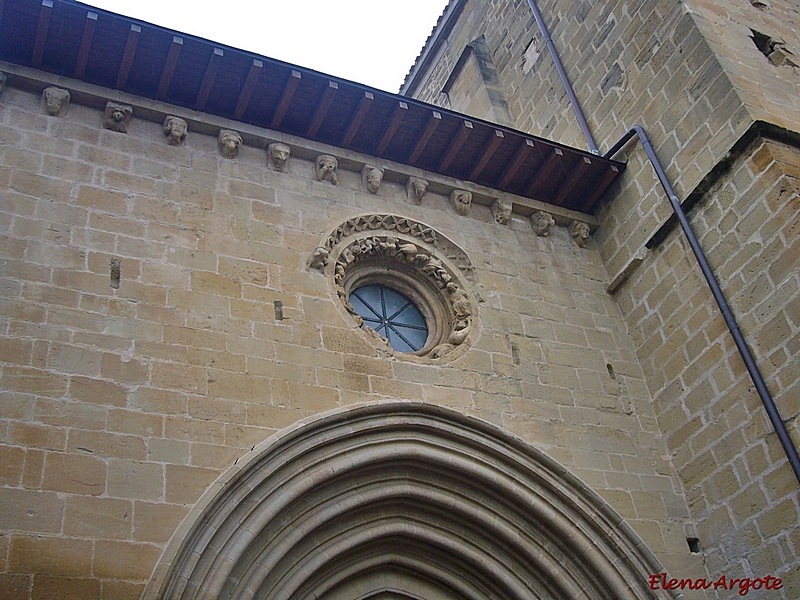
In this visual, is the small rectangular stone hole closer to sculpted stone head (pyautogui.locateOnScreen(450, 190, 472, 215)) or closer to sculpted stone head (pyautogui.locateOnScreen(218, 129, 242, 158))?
sculpted stone head (pyautogui.locateOnScreen(450, 190, 472, 215))

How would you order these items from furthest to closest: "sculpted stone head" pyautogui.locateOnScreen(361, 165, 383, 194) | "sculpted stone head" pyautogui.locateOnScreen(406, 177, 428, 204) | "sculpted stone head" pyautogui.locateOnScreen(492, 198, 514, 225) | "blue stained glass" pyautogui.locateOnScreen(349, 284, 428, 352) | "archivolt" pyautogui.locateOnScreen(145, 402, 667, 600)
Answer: "sculpted stone head" pyautogui.locateOnScreen(492, 198, 514, 225) → "sculpted stone head" pyautogui.locateOnScreen(406, 177, 428, 204) → "sculpted stone head" pyautogui.locateOnScreen(361, 165, 383, 194) → "blue stained glass" pyautogui.locateOnScreen(349, 284, 428, 352) → "archivolt" pyautogui.locateOnScreen(145, 402, 667, 600)

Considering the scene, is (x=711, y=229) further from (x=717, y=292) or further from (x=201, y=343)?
(x=201, y=343)

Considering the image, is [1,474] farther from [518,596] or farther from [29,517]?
[518,596]

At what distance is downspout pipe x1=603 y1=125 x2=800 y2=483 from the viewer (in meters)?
5.77

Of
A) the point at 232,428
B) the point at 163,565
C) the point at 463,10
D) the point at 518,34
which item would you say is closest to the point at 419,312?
the point at 232,428

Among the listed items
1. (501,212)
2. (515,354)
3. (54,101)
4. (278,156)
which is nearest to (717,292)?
(515,354)

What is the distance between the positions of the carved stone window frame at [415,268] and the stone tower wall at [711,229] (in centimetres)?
161

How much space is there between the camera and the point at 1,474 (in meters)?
4.51

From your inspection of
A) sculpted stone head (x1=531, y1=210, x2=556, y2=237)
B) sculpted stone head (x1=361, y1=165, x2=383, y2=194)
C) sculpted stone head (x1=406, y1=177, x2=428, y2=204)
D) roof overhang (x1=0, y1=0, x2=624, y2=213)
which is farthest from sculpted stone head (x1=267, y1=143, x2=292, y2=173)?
sculpted stone head (x1=531, y1=210, x2=556, y2=237)

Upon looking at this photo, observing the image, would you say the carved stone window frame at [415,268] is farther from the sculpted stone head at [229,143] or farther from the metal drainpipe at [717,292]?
the metal drainpipe at [717,292]

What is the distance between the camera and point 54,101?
628cm

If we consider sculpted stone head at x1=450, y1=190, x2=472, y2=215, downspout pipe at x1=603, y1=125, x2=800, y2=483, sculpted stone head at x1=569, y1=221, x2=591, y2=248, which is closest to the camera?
downspout pipe at x1=603, y1=125, x2=800, y2=483

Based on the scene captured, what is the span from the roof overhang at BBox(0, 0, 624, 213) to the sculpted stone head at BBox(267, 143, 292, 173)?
0.23 metres

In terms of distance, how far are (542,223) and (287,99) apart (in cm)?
252
